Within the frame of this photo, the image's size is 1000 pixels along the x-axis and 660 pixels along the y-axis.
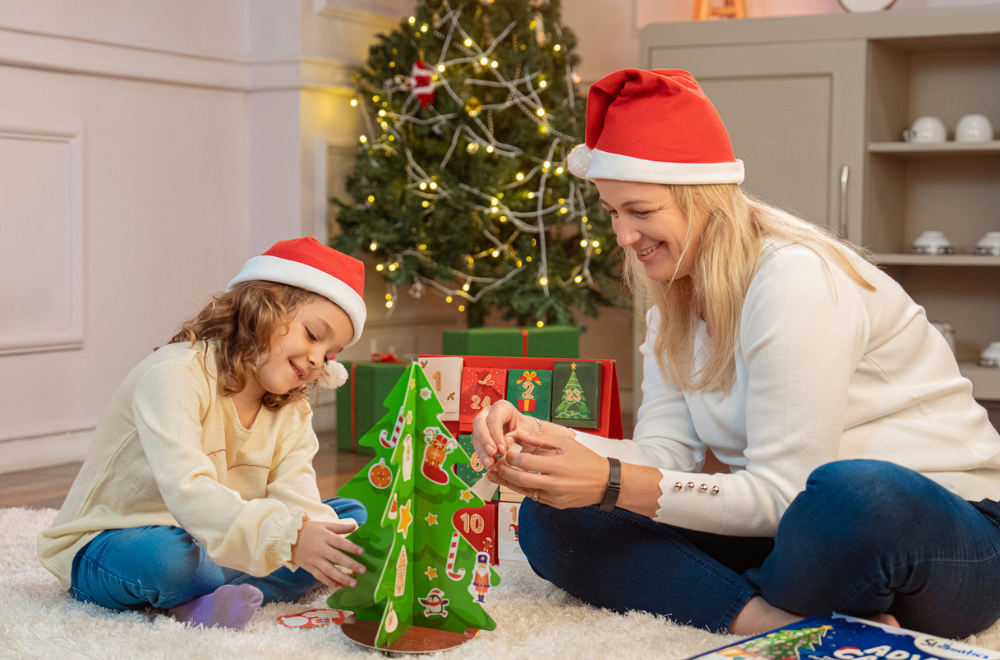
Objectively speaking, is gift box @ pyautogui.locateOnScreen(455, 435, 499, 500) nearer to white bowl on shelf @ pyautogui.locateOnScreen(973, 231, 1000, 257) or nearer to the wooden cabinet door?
the wooden cabinet door

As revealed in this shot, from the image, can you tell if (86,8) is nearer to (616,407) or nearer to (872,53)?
(616,407)

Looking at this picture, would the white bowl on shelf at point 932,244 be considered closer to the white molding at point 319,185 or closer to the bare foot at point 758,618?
the white molding at point 319,185

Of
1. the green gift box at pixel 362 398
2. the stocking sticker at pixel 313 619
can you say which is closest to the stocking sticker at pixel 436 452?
the stocking sticker at pixel 313 619

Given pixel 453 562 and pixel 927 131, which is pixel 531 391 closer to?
pixel 453 562

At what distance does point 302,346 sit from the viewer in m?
1.46

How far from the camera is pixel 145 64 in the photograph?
9.66 feet

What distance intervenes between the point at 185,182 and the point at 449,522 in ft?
7.10

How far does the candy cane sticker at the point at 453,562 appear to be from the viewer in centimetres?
127

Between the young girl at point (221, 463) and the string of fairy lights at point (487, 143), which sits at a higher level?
the string of fairy lights at point (487, 143)

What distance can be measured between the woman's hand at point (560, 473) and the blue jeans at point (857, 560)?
21 centimetres

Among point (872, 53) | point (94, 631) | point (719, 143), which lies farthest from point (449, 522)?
point (872, 53)

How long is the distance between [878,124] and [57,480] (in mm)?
2583

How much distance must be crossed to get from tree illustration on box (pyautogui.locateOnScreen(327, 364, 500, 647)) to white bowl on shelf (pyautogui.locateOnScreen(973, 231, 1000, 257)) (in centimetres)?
238

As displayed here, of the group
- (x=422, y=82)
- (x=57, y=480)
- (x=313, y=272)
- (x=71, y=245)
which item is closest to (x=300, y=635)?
(x=313, y=272)
